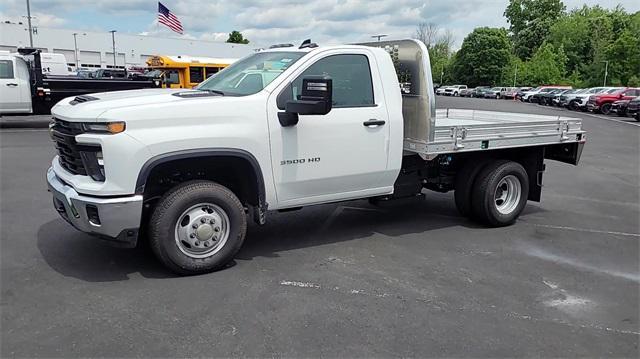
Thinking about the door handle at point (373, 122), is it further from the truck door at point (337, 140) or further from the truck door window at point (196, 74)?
the truck door window at point (196, 74)

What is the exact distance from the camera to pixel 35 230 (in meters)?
6.08

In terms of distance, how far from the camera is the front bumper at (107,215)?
436cm

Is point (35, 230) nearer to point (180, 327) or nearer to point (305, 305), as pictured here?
point (180, 327)

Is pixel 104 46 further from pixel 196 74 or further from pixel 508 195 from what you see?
pixel 508 195

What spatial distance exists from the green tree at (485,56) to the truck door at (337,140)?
87.6 meters

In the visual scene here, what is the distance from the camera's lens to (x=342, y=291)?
15.2 feet

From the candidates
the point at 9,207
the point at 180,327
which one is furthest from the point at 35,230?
the point at 180,327

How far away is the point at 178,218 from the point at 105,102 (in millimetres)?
1152

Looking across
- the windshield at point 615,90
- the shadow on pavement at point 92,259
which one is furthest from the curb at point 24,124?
the windshield at point 615,90

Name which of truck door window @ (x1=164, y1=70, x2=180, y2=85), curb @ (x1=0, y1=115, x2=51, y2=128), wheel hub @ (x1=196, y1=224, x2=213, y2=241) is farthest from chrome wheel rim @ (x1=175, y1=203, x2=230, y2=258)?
truck door window @ (x1=164, y1=70, x2=180, y2=85)

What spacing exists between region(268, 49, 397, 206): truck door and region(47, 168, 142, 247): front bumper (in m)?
1.34

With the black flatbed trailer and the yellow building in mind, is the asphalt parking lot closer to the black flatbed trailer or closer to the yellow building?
the black flatbed trailer

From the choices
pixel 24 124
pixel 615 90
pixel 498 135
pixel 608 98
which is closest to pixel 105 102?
pixel 498 135

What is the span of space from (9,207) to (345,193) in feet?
14.9
